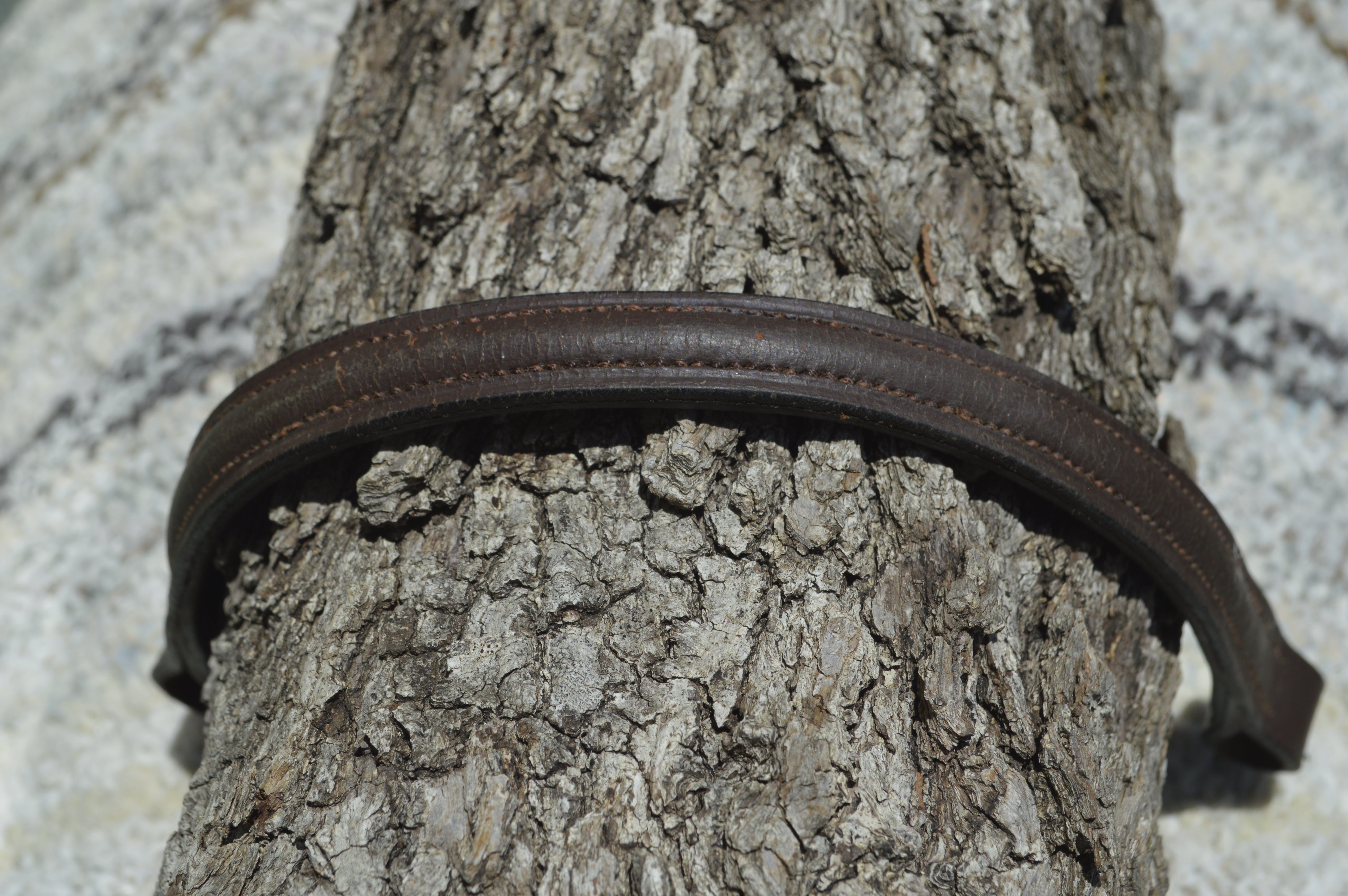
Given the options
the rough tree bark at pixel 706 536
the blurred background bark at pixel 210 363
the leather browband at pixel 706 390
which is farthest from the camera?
the blurred background bark at pixel 210 363

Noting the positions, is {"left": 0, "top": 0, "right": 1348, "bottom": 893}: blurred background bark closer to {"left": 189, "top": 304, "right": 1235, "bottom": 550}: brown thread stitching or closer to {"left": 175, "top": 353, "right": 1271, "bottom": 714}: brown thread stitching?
{"left": 175, "top": 353, "right": 1271, "bottom": 714}: brown thread stitching

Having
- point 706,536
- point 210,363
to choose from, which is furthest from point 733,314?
point 210,363

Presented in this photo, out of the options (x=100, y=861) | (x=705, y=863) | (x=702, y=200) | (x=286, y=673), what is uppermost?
(x=702, y=200)

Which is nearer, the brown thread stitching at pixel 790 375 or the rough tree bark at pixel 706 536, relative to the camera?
the rough tree bark at pixel 706 536

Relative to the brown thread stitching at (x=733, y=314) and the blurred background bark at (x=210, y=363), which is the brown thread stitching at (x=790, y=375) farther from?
the blurred background bark at (x=210, y=363)

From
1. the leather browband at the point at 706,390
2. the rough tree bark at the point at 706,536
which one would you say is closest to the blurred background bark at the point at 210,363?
the rough tree bark at the point at 706,536

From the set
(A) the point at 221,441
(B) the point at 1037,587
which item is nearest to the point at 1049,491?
(B) the point at 1037,587

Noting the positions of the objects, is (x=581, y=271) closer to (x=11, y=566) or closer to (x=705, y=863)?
(x=705, y=863)

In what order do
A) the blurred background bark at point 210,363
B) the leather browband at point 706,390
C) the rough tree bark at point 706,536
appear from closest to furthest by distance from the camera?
1. the rough tree bark at point 706,536
2. the leather browband at point 706,390
3. the blurred background bark at point 210,363
